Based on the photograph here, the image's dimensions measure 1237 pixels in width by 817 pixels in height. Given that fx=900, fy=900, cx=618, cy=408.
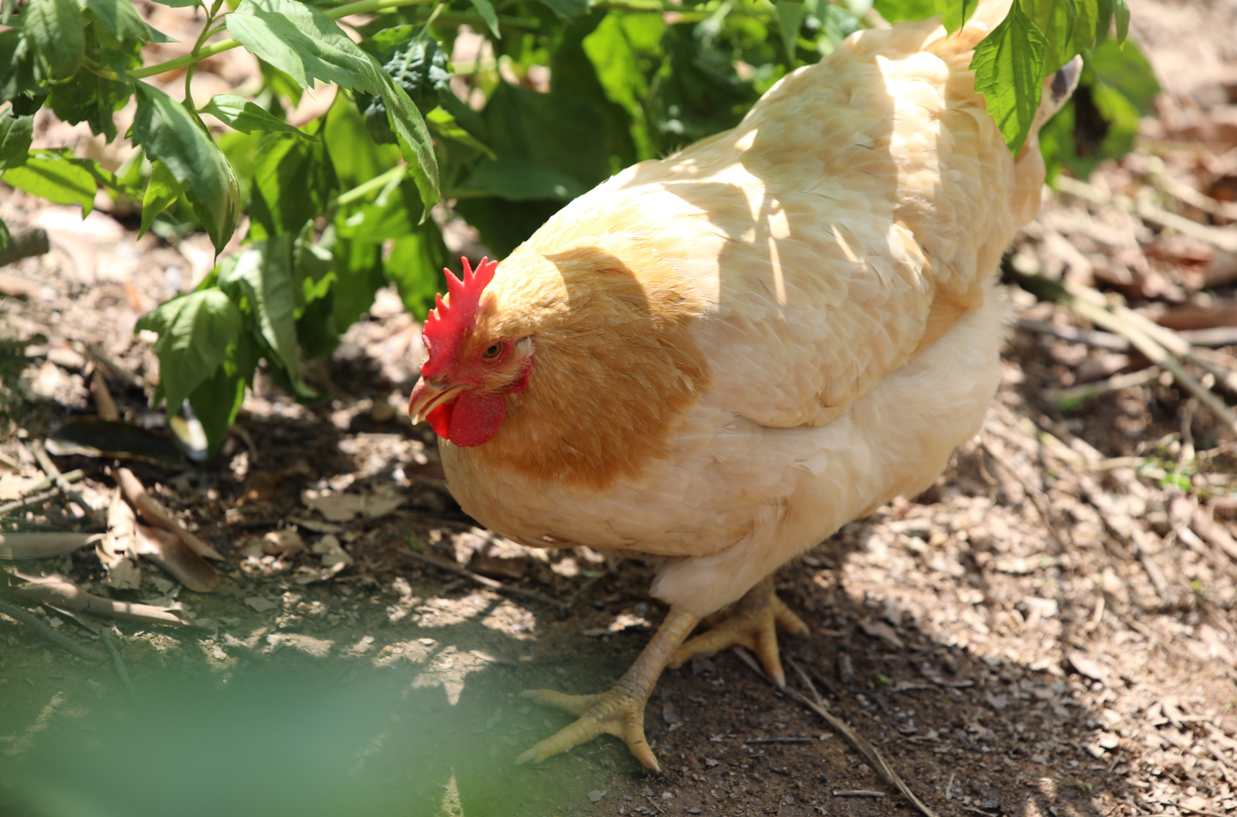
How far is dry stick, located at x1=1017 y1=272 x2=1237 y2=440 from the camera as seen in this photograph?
148 inches

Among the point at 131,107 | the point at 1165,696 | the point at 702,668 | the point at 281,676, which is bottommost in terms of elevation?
the point at 1165,696

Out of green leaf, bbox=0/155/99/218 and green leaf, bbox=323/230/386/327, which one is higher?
green leaf, bbox=0/155/99/218

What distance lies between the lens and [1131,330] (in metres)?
4.13

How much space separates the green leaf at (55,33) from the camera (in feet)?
4.86

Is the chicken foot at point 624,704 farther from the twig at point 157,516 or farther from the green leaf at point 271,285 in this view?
the green leaf at point 271,285

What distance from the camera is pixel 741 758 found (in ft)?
8.01

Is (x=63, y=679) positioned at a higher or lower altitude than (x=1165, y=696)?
higher

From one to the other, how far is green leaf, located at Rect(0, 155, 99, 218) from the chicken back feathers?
108cm

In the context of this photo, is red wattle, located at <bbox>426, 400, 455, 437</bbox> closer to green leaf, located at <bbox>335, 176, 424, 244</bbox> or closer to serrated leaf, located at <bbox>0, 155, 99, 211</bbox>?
green leaf, located at <bbox>335, 176, 424, 244</bbox>

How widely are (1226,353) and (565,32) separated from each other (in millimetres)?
3465

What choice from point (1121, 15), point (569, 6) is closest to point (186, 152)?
point (569, 6)

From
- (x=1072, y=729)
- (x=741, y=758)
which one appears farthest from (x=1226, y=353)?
(x=741, y=758)

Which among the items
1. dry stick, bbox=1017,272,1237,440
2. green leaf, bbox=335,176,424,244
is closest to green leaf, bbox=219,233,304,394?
green leaf, bbox=335,176,424,244

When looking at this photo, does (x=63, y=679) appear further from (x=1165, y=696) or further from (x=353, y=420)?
(x=1165, y=696)
